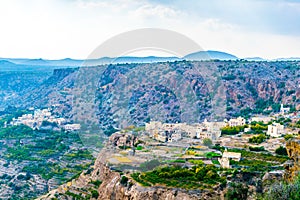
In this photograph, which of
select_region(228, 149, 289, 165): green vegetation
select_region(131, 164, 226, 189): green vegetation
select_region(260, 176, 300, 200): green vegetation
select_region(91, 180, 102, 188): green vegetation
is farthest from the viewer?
select_region(91, 180, 102, 188): green vegetation

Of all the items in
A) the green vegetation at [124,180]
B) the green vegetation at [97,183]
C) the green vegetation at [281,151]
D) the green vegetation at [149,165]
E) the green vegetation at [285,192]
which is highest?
the green vegetation at [285,192]

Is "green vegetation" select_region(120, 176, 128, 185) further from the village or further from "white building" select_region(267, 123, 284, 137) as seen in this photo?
"white building" select_region(267, 123, 284, 137)

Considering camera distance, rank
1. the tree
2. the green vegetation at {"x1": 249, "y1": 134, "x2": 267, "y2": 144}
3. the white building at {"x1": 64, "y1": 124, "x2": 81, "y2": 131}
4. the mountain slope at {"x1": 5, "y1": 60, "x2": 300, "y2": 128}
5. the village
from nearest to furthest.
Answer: the village, the tree, the green vegetation at {"x1": 249, "y1": 134, "x2": 267, "y2": 144}, the mountain slope at {"x1": 5, "y1": 60, "x2": 300, "y2": 128}, the white building at {"x1": 64, "y1": 124, "x2": 81, "y2": 131}

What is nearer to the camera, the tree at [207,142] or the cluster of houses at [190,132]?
the tree at [207,142]

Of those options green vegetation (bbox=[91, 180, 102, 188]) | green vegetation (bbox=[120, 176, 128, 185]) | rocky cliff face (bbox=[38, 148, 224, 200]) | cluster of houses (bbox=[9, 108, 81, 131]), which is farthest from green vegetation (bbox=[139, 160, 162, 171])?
cluster of houses (bbox=[9, 108, 81, 131])

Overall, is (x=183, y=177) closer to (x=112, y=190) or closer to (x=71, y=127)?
(x=112, y=190)

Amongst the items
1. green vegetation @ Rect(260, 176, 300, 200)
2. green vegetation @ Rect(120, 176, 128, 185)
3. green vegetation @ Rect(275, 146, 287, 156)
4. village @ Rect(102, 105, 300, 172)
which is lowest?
green vegetation @ Rect(120, 176, 128, 185)

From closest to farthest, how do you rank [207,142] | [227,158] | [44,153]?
[227,158], [207,142], [44,153]

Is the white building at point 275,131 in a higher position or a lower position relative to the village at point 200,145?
higher

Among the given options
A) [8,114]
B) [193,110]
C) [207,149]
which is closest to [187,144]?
[207,149]

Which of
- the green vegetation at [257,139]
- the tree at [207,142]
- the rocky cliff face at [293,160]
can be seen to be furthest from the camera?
the green vegetation at [257,139]

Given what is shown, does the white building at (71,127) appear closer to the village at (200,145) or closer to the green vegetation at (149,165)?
the village at (200,145)

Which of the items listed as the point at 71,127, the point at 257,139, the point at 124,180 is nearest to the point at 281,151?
the point at 257,139

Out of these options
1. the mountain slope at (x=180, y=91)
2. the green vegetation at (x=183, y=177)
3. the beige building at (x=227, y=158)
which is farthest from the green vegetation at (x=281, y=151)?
the mountain slope at (x=180, y=91)
